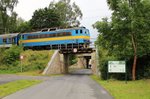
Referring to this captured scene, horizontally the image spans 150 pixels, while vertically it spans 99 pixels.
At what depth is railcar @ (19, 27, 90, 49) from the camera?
60531 millimetres

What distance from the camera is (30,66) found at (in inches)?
2188

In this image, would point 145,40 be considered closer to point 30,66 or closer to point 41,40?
point 30,66

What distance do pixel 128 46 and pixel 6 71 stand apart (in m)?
25.9

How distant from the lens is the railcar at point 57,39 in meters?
60.5

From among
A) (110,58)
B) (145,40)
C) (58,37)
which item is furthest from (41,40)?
(145,40)

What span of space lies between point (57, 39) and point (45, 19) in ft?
77.4

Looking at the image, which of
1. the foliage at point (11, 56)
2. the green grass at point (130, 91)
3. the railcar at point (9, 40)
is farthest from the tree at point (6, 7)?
the green grass at point (130, 91)

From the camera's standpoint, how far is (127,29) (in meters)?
33.9

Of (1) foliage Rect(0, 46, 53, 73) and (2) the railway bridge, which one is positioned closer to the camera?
(1) foliage Rect(0, 46, 53, 73)

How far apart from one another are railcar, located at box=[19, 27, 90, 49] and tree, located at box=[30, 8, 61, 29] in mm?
17294

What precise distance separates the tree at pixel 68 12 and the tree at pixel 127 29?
58.6m

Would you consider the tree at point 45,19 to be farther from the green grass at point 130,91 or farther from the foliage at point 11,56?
the green grass at point 130,91

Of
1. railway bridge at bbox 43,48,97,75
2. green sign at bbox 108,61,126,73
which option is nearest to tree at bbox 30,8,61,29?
railway bridge at bbox 43,48,97,75

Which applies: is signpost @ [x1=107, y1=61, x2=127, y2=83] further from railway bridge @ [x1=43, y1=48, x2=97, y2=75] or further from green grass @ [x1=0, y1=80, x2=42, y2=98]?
railway bridge @ [x1=43, y1=48, x2=97, y2=75]
